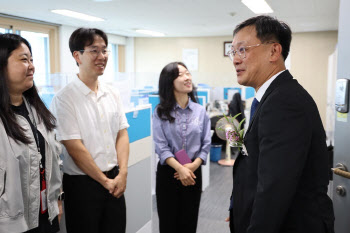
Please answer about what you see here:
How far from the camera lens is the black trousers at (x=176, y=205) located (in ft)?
7.26

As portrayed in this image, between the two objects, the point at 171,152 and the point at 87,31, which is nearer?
the point at 87,31

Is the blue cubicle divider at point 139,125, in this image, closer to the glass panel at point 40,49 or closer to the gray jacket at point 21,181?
the gray jacket at point 21,181

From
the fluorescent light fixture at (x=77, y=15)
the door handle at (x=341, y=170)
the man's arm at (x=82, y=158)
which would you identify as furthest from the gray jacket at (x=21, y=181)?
the fluorescent light fixture at (x=77, y=15)

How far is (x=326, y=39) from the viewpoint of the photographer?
28.3 ft

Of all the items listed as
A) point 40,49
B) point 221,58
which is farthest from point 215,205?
point 221,58

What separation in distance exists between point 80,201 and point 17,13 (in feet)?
18.3

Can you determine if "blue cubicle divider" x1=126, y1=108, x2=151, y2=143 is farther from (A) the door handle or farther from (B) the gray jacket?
(A) the door handle

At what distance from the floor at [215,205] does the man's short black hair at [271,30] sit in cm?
232

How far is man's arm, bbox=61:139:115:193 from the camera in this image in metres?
1.77

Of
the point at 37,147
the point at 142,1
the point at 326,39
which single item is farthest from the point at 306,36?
the point at 37,147

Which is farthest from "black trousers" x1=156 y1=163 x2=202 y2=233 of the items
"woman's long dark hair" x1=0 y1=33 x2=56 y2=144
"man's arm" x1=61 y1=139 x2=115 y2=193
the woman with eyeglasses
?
"woman's long dark hair" x1=0 y1=33 x2=56 y2=144

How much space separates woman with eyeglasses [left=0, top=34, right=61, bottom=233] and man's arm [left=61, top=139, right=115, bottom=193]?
0.12m

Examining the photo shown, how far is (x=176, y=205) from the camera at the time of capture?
7.29 feet

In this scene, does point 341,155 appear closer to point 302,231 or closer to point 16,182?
point 302,231
